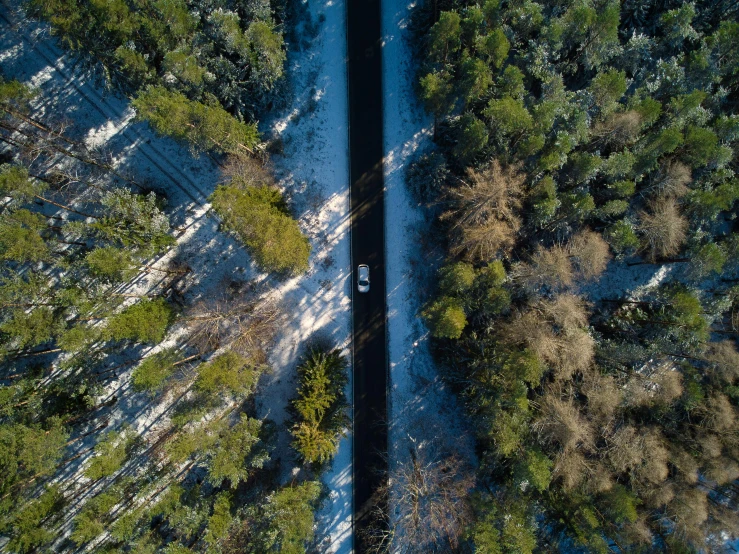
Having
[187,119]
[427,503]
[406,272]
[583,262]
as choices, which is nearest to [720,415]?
[583,262]

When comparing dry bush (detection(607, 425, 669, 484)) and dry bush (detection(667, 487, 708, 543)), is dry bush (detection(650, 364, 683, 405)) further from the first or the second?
dry bush (detection(667, 487, 708, 543))

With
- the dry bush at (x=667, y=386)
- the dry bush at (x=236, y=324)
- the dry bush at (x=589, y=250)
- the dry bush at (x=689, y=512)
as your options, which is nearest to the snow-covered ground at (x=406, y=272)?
the dry bush at (x=236, y=324)

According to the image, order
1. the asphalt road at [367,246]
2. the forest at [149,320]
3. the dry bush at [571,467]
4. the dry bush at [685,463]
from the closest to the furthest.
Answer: the forest at [149,320]
the dry bush at [571,467]
the dry bush at [685,463]
the asphalt road at [367,246]

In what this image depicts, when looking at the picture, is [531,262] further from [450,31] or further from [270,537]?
[270,537]

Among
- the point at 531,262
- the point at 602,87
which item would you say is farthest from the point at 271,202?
the point at 602,87

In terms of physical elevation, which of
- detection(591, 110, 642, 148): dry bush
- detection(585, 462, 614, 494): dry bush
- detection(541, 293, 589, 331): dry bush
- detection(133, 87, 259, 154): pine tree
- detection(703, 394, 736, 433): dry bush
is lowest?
detection(703, 394, 736, 433): dry bush

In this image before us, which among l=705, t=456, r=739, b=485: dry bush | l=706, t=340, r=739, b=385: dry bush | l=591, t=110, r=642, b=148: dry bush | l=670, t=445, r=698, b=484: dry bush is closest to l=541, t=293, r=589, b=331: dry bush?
l=706, t=340, r=739, b=385: dry bush

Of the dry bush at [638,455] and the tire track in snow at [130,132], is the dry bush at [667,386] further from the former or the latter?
the tire track in snow at [130,132]
